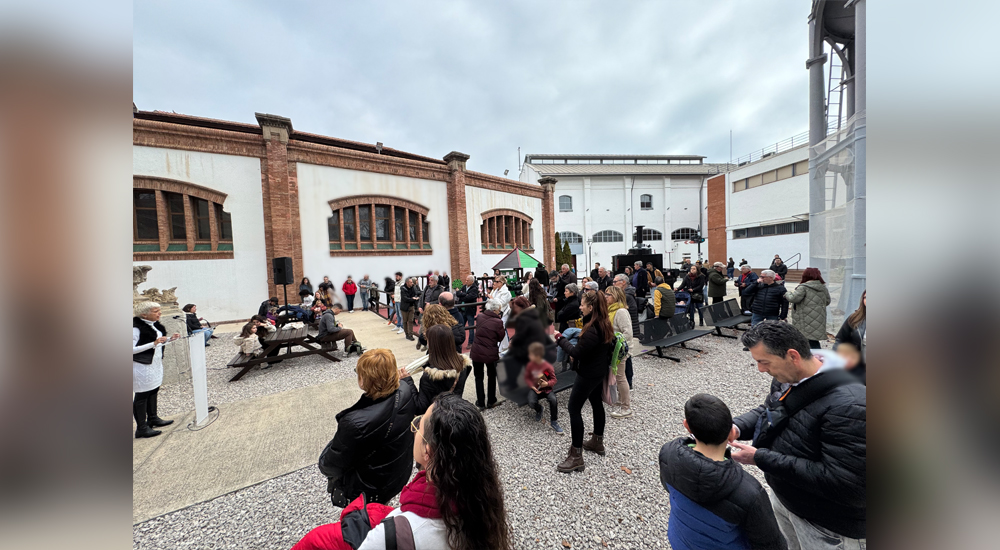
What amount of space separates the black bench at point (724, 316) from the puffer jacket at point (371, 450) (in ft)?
22.3

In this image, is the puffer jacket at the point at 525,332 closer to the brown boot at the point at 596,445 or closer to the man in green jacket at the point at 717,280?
the brown boot at the point at 596,445

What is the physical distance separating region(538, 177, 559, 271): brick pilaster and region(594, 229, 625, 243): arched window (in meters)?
13.2

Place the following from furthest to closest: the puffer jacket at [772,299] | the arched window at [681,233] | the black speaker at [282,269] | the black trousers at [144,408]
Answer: the arched window at [681,233], the black speaker at [282,269], the puffer jacket at [772,299], the black trousers at [144,408]

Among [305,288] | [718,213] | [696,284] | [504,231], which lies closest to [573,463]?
[718,213]

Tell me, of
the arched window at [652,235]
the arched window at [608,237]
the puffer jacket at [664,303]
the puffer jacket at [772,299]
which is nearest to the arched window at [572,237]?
the arched window at [608,237]

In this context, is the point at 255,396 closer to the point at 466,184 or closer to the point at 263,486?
the point at 263,486

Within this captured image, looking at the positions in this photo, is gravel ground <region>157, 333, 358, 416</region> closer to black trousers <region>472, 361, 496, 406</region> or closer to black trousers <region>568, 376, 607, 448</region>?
black trousers <region>472, 361, 496, 406</region>

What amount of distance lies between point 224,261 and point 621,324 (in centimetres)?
1231

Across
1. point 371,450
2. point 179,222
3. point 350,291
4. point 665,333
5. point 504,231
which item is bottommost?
point 665,333

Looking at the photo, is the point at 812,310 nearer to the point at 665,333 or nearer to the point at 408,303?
the point at 665,333

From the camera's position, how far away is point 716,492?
125cm

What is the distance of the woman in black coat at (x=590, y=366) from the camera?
2525mm
